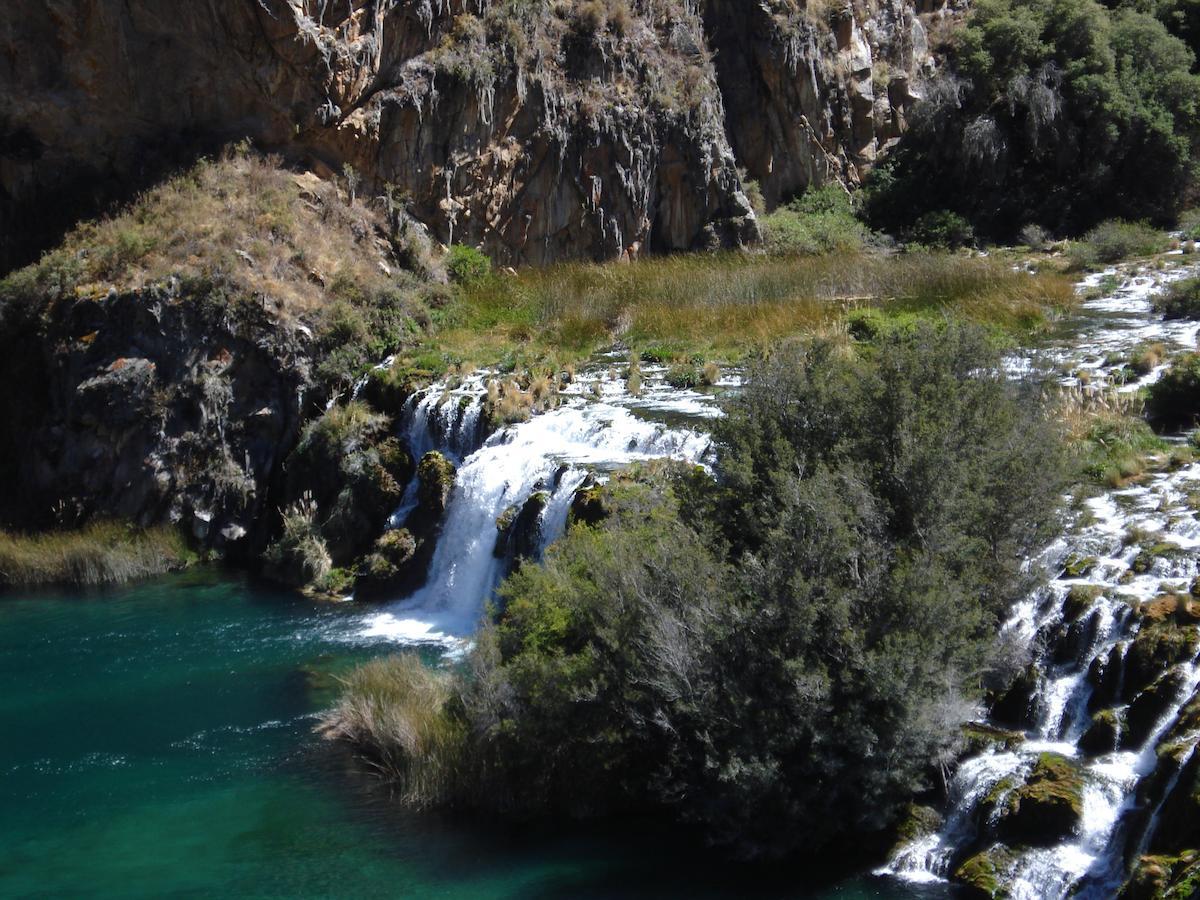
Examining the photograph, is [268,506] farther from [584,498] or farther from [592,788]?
[592,788]

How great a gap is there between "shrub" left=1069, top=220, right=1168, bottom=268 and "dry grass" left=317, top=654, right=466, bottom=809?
19700mm

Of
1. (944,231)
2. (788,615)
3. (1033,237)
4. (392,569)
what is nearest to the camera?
(788,615)

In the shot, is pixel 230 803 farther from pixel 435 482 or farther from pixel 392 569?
pixel 435 482

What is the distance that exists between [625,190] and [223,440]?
45.6 feet

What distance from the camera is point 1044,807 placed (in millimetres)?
8539

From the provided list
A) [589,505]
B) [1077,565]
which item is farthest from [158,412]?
[1077,565]

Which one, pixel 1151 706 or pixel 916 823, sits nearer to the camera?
pixel 1151 706

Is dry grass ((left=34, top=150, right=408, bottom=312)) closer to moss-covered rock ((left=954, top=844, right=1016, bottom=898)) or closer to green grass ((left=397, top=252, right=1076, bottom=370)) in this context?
green grass ((left=397, top=252, right=1076, bottom=370))

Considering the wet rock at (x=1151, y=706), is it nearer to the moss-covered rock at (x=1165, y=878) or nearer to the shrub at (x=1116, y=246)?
the moss-covered rock at (x=1165, y=878)

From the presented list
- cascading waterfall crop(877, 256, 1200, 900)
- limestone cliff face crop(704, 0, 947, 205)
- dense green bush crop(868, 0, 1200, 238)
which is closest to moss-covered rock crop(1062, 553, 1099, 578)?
cascading waterfall crop(877, 256, 1200, 900)

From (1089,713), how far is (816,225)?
83.2 ft

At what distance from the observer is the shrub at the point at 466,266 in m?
25.2

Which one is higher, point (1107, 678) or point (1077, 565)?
point (1077, 565)

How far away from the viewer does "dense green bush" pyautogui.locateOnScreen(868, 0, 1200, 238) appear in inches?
1222
